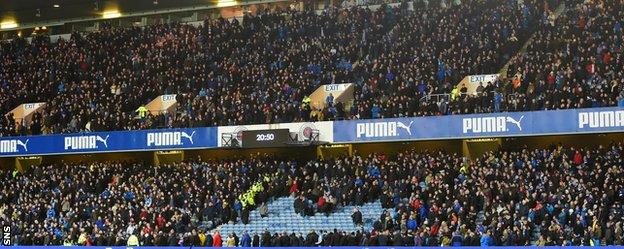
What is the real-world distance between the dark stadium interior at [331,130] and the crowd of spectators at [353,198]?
0.30 ft

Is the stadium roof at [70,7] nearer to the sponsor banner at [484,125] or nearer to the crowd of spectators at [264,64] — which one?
the crowd of spectators at [264,64]

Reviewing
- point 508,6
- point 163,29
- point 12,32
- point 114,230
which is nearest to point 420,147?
point 508,6

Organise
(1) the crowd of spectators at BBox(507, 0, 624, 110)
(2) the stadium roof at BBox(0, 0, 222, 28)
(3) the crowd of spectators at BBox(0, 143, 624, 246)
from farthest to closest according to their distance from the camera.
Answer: (2) the stadium roof at BBox(0, 0, 222, 28) < (1) the crowd of spectators at BBox(507, 0, 624, 110) < (3) the crowd of spectators at BBox(0, 143, 624, 246)

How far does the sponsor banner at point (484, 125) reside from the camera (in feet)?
139

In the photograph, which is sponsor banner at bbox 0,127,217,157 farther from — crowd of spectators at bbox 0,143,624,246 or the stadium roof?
the stadium roof

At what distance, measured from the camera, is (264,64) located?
56.8 m

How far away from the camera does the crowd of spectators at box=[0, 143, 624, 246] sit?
126ft

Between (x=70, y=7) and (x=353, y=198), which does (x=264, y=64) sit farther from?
(x=70, y=7)

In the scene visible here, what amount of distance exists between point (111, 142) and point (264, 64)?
28.7 feet

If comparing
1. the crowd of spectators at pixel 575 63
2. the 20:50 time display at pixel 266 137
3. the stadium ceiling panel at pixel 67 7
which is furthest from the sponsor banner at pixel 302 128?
the stadium ceiling panel at pixel 67 7

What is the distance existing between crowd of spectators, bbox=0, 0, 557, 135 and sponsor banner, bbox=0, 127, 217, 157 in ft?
1.89

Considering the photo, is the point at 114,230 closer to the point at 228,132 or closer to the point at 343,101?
the point at 228,132
